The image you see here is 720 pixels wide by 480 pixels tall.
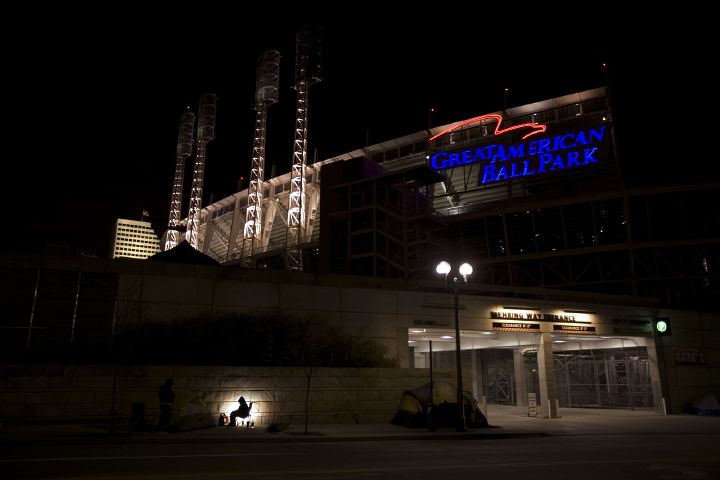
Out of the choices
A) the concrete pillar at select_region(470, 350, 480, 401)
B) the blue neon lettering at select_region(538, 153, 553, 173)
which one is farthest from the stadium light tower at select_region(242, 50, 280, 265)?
the concrete pillar at select_region(470, 350, 480, 401)

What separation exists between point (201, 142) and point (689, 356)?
8163 cm

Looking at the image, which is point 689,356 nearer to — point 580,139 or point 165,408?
point 580,139

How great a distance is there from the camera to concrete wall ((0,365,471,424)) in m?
18.0

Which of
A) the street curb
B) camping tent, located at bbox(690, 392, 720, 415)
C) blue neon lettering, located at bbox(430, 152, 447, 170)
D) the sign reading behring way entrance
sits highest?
blue neon lettering, located at bbox(430, 152, 447, 170)

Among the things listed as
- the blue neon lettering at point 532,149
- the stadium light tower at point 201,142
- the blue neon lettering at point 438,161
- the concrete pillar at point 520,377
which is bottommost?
the concrete pillar at point 520,377

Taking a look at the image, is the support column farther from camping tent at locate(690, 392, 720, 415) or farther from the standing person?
the standing person

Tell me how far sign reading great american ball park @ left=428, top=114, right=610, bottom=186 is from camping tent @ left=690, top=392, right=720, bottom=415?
25764mm

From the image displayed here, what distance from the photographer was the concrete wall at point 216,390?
1798 centimetres

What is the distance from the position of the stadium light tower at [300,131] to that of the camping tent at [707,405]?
4595 centimetres

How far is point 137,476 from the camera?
908 centimetres

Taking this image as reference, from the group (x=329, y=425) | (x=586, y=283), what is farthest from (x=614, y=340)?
(x=329, y=425)

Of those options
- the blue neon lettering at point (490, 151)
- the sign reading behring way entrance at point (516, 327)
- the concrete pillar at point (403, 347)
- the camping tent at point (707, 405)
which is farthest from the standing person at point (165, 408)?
the blue neon lettering at point (490, 151)

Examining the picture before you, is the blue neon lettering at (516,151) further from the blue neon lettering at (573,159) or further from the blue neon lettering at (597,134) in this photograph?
the blue neon lettering at (597,134)

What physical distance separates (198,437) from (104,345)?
26.5 ft
